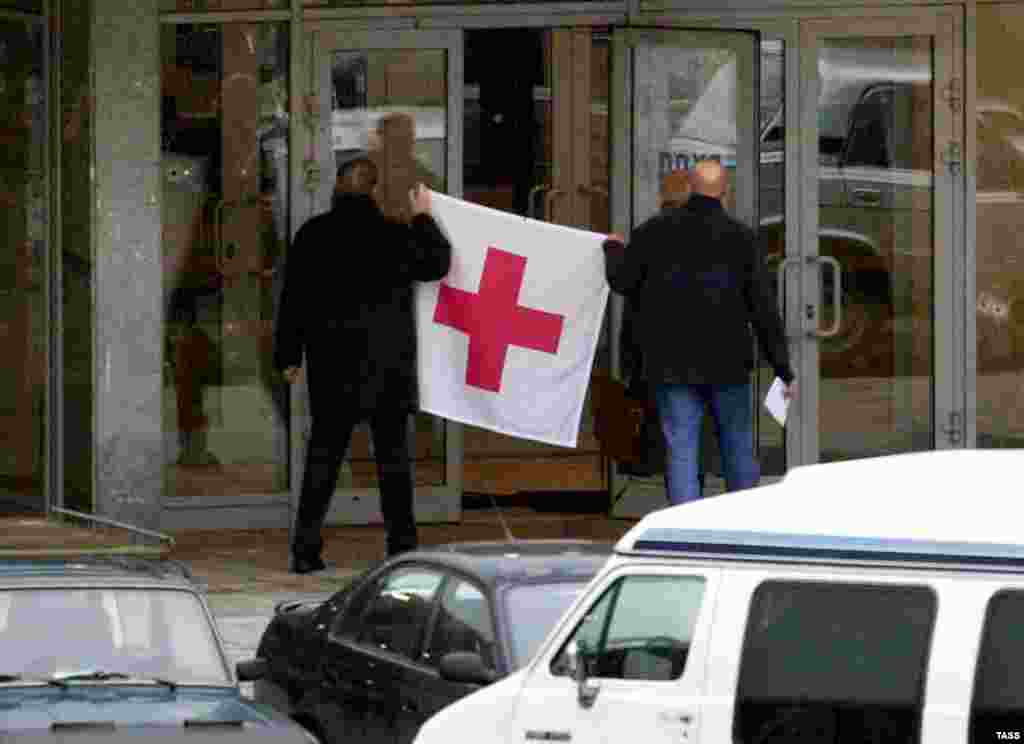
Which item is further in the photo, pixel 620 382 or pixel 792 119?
pixel 792 119

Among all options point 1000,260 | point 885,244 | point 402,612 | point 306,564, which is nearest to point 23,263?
point 306,564

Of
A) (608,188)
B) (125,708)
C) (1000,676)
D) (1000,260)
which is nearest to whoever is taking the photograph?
(1000,676)

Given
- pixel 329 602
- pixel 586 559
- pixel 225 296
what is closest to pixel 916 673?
pixel 586 559

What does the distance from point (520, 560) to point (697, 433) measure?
4.23 meters

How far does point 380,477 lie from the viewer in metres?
15.0

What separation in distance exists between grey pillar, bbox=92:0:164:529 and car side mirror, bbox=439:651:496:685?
6.95m

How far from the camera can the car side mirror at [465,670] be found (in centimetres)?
895

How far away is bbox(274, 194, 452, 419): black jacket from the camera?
14.9m

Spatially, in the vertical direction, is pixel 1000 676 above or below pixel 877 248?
below

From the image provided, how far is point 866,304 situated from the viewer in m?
17.5

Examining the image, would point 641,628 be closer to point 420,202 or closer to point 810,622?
point 810,622

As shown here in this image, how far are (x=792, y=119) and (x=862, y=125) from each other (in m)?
0.49

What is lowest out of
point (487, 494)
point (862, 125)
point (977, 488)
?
point (487, 494)

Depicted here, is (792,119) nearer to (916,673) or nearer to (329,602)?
(329,602)
